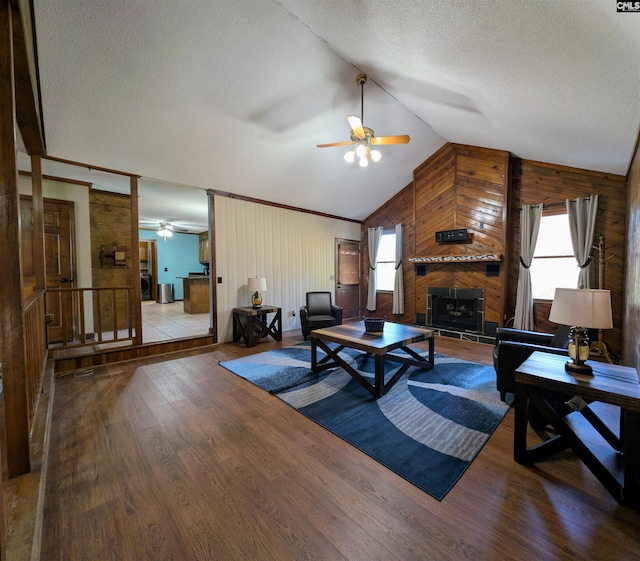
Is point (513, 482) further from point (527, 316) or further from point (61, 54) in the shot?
point (61, 54)

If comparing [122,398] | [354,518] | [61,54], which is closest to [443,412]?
[354,518]

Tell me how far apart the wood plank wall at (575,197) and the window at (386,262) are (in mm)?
2363

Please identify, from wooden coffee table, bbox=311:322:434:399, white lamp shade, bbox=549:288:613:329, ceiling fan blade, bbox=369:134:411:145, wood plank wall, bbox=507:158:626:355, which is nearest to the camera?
white lamp shade, bbox=549:288:613:329

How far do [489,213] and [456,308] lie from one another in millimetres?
1793

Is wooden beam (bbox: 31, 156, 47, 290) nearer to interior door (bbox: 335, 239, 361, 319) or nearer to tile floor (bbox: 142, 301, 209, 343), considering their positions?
tile floor (bbox: 142, 301, 209, 343)

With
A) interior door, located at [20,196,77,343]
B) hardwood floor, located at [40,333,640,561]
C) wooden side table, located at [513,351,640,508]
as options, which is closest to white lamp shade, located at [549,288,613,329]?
wooden side table, located at [513,351,640,508]

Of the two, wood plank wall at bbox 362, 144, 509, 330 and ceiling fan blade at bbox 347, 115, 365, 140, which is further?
wood plank wall at bbox 362, 144, 509, 330

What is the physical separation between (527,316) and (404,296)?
2221 mm

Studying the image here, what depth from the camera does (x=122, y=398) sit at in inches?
108

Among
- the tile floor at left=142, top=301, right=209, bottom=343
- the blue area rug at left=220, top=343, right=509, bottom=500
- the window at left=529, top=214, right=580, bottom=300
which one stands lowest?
the blue area rug at left=220, top=343, right=509, bottom=500

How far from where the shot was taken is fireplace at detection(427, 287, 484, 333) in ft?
16.5

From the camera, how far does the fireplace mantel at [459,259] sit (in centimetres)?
473

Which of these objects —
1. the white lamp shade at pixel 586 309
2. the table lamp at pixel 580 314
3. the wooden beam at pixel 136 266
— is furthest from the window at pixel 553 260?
the wooden beam at pixel 136 266

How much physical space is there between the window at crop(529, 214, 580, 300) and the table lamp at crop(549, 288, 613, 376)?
3210mm
